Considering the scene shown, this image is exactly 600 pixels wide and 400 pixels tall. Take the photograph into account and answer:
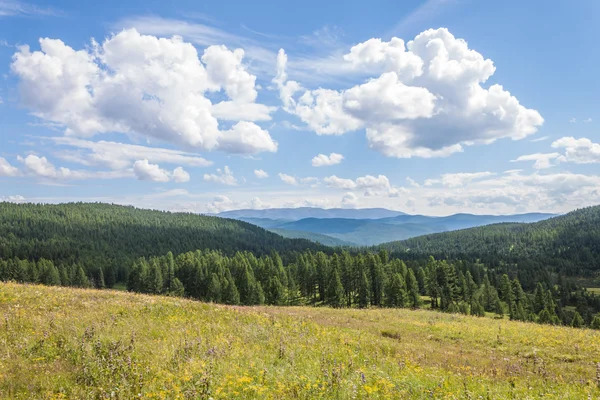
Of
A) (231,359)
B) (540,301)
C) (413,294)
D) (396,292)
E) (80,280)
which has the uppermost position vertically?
(231,359)

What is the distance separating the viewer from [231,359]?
1026 centimetres

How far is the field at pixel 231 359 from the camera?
316 inches

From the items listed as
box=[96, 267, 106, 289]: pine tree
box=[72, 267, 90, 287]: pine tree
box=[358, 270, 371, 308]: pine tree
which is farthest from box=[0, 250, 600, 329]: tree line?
box=[96, 267, 106, 289]: pine tree

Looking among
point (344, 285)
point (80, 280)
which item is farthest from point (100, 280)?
point (344, 285)

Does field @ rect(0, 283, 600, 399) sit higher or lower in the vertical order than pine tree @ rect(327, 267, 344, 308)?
higher

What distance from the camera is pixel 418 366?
1142 cm

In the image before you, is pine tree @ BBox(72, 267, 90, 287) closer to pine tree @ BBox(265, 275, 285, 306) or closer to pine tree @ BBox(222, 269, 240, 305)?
pine tree @ BBox(222, 269, 240, 305)

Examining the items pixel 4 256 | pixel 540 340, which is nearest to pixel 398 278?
pixel 540 340

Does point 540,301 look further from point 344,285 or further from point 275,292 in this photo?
point 275,292

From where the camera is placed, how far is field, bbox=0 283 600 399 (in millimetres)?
8016

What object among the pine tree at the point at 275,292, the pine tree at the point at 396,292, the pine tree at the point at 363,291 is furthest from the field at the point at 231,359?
the pine tree at the point at 275,292

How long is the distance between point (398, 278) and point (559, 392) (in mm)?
67383

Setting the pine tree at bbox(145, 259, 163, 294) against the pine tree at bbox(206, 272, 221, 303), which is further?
the pine tree at bbox(145, 259, 163, 294)

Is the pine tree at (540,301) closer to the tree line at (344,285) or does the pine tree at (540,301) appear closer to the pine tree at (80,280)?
the tree line at (344,285)
